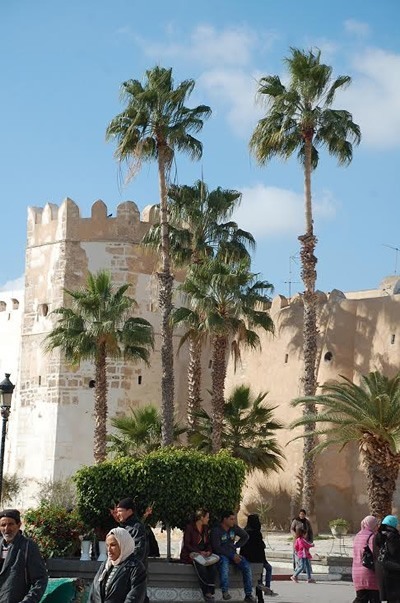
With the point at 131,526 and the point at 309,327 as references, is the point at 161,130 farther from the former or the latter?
the point at 131,526

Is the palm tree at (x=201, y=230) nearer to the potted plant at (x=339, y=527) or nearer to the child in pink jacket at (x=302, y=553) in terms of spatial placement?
the potted plant at (x=339, y=527)

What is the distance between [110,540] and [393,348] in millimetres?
23720

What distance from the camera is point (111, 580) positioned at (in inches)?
310

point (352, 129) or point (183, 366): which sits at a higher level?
point (352, 129)

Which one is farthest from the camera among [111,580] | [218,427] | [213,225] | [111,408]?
[111,408]

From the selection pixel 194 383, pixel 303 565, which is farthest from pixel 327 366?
pixel 303 565

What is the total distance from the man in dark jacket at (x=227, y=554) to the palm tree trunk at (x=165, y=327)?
14412 millimetres

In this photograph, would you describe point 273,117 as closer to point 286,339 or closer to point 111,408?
point 286,339

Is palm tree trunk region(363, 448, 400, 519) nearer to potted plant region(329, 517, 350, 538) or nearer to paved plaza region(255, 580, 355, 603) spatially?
paved plaza region(255, 580, 355, 603)

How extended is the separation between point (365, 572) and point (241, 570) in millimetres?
4012

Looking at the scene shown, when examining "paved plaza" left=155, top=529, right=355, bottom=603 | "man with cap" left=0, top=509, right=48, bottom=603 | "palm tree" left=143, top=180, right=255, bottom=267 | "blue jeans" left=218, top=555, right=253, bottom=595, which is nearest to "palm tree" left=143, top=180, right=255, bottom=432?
"palm tree" left=143, top=180, right=255, bottom=267

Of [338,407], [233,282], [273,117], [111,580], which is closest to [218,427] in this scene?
[233,282]

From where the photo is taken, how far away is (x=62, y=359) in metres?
35.0

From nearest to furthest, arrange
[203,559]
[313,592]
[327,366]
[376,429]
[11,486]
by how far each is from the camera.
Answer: [203,559] < [313,592] < [376,429] < [327,366] < [11,486]
